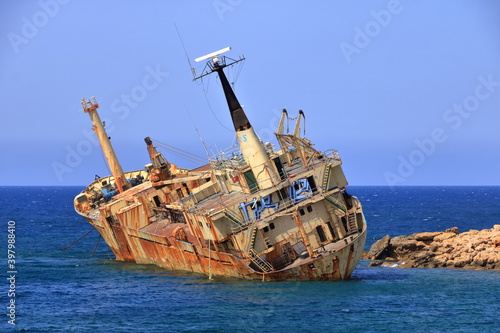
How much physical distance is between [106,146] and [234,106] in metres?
22.5

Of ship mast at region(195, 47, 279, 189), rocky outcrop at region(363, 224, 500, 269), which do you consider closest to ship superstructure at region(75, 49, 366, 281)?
ship mast at region(195, 47, 279, 189)

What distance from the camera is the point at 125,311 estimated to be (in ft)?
124

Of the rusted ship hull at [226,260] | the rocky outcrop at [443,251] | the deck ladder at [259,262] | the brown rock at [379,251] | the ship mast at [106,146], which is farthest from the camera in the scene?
the ship mast at [106,146]

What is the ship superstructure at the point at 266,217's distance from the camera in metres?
40.7

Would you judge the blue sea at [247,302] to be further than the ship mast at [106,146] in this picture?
No

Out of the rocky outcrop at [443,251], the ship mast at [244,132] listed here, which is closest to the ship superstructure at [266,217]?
the ship mast at [244,132]

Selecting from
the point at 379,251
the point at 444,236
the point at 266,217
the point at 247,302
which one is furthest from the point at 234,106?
the point at 444,236

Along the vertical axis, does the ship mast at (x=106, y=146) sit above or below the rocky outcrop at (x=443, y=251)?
above

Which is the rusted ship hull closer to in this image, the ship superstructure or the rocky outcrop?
the ship superstructure

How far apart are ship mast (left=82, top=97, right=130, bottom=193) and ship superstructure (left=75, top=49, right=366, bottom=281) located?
44.3 ft

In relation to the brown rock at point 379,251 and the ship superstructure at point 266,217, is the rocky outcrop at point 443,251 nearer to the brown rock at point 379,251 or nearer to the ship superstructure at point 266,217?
the brown rock at point 379,251

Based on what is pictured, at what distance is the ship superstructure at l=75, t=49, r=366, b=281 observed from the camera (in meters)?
40.7

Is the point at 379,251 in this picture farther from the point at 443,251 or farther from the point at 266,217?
the point at 266,217

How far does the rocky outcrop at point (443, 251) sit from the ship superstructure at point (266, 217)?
336 inches
